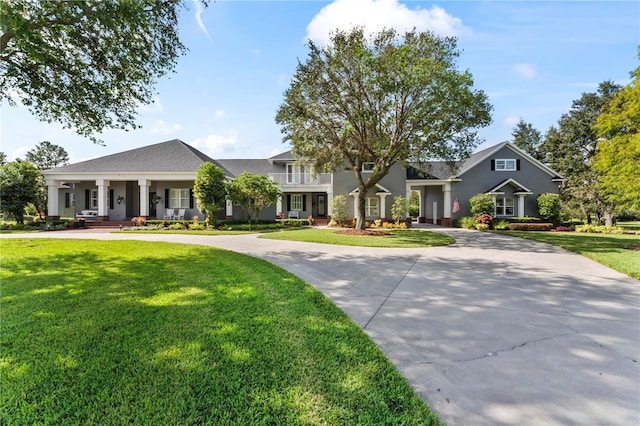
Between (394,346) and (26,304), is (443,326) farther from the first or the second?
(26,304)

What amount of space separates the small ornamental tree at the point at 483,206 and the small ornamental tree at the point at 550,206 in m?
3.91

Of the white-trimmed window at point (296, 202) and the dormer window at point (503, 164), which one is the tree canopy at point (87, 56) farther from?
the dormer window at point (503, 164)

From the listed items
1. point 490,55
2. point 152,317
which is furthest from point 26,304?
point 490,55

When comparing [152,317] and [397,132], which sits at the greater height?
[397,132]

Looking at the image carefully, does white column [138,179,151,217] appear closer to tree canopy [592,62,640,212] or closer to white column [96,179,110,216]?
white column [96,179,110,216]

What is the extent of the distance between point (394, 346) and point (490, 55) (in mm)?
10276

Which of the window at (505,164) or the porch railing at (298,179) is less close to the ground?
the window at (505,164)

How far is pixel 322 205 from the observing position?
25312 mm

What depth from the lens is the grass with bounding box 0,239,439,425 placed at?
82.7 inches

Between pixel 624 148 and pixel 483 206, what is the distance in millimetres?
10297

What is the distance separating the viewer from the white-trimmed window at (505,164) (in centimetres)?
2392

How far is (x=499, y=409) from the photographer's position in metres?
2.23

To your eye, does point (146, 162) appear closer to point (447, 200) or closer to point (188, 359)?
point (188, 359)

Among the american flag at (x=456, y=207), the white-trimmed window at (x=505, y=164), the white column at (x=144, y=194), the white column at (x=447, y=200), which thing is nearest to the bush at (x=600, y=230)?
the white-trimmed window at (x=505, y=164)
